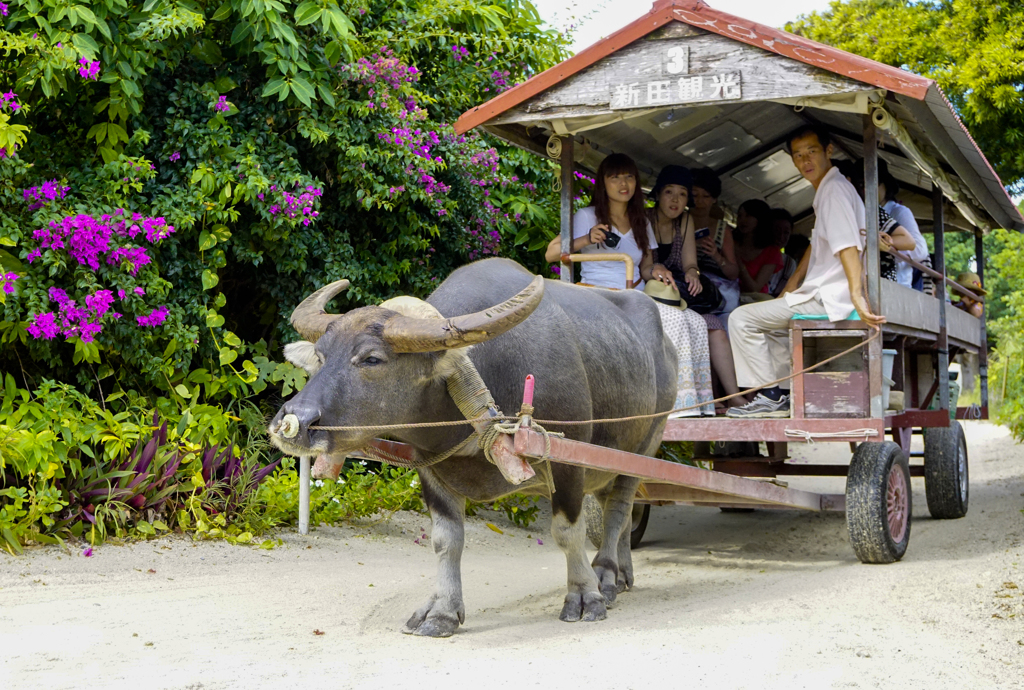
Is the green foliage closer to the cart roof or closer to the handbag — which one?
the cart roof

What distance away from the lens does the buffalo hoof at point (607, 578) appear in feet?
16.2

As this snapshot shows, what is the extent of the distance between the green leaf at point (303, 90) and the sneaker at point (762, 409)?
323 cm

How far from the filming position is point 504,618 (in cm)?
452

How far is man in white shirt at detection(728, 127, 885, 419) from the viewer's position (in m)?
5.67

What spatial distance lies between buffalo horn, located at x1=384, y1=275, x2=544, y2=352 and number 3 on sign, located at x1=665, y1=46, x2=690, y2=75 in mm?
2584

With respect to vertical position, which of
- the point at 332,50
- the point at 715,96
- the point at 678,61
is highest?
the point at 332,50

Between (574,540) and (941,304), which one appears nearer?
(574,540)

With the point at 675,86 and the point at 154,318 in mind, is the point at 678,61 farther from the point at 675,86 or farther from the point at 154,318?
the point at 154,318

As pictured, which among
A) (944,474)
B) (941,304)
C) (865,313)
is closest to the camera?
(865,313)

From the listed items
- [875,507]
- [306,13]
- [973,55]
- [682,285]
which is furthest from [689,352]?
[973,55]

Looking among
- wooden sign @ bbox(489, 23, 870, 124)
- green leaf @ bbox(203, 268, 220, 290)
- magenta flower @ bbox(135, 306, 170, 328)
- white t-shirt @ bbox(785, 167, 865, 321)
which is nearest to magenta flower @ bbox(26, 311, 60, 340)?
magenta flower @ bbox(135, 306, 170, 328)

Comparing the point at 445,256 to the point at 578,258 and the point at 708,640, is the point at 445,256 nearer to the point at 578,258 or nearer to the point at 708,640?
the point at 578,258

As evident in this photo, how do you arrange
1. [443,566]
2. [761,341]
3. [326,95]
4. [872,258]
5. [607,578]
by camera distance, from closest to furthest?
[443,566]
[607,578]
[872,258]
[761,341]
[326,95]

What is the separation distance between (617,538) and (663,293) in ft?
5.52
